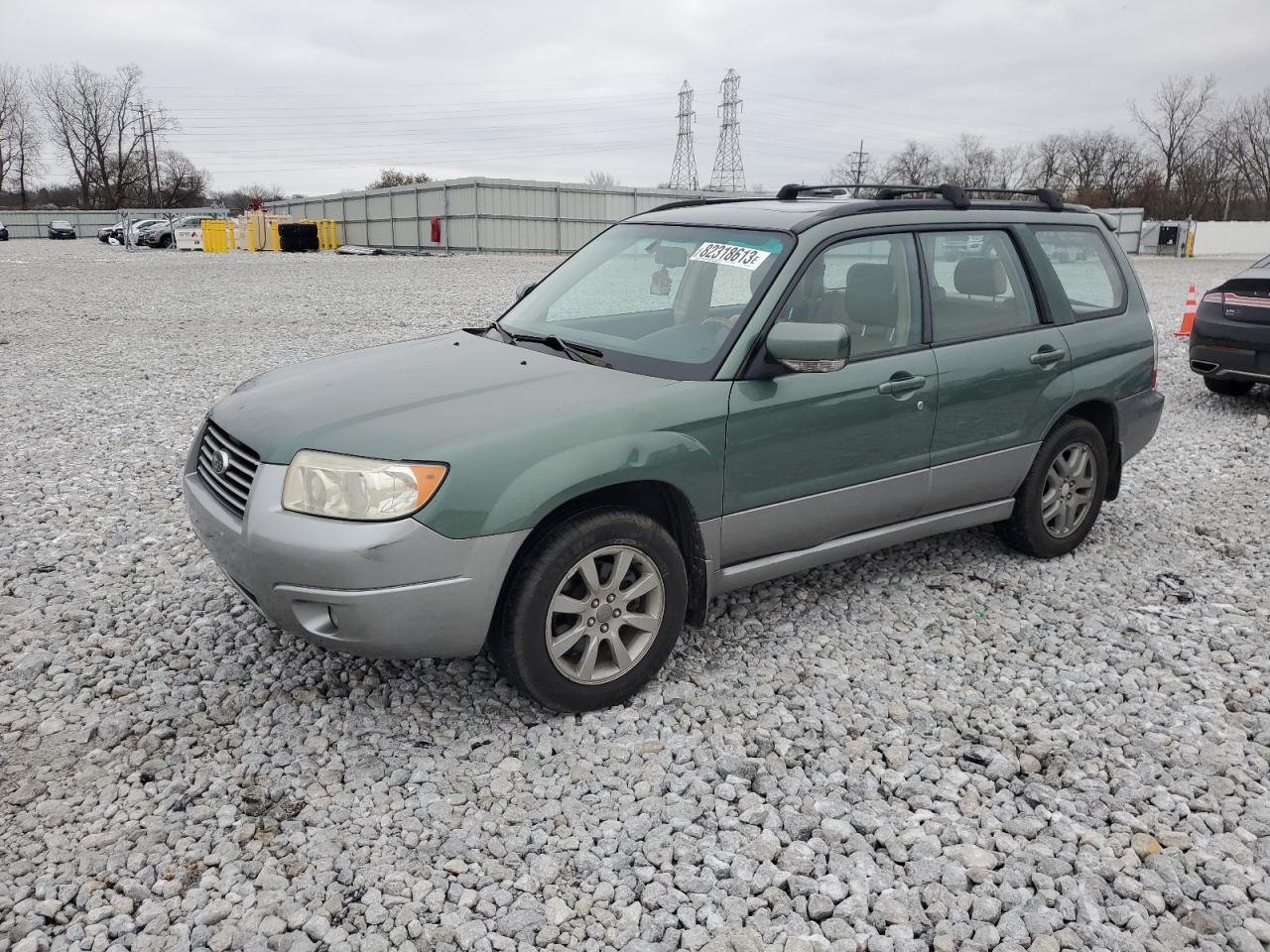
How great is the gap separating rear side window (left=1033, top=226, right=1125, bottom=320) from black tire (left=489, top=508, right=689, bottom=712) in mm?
2748

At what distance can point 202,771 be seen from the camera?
323 centimetres

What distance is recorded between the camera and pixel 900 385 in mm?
4148

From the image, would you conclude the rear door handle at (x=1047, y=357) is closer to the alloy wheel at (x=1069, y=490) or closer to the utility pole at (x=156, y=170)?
the alloy wheel at (x=1069, y=490)

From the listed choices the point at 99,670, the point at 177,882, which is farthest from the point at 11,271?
the point at 177,882

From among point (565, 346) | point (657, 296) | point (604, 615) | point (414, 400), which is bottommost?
point (604, 615)

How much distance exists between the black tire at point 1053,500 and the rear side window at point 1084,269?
2.03 ft

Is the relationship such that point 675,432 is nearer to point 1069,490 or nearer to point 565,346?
point 565,346

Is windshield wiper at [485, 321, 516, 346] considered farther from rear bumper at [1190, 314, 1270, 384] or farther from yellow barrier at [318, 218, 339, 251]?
yellow barrier at [318, 218, 339, 251]

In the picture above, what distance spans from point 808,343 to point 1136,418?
2.70 meters

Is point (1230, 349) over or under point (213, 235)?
under

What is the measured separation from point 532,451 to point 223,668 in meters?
1.72

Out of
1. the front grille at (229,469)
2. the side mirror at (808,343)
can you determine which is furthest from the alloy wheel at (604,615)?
the front grille at (229,469)

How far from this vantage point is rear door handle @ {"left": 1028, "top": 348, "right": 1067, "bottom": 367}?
4.70 meters

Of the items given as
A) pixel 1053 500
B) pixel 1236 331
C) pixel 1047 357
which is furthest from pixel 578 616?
pixel 1236 331
